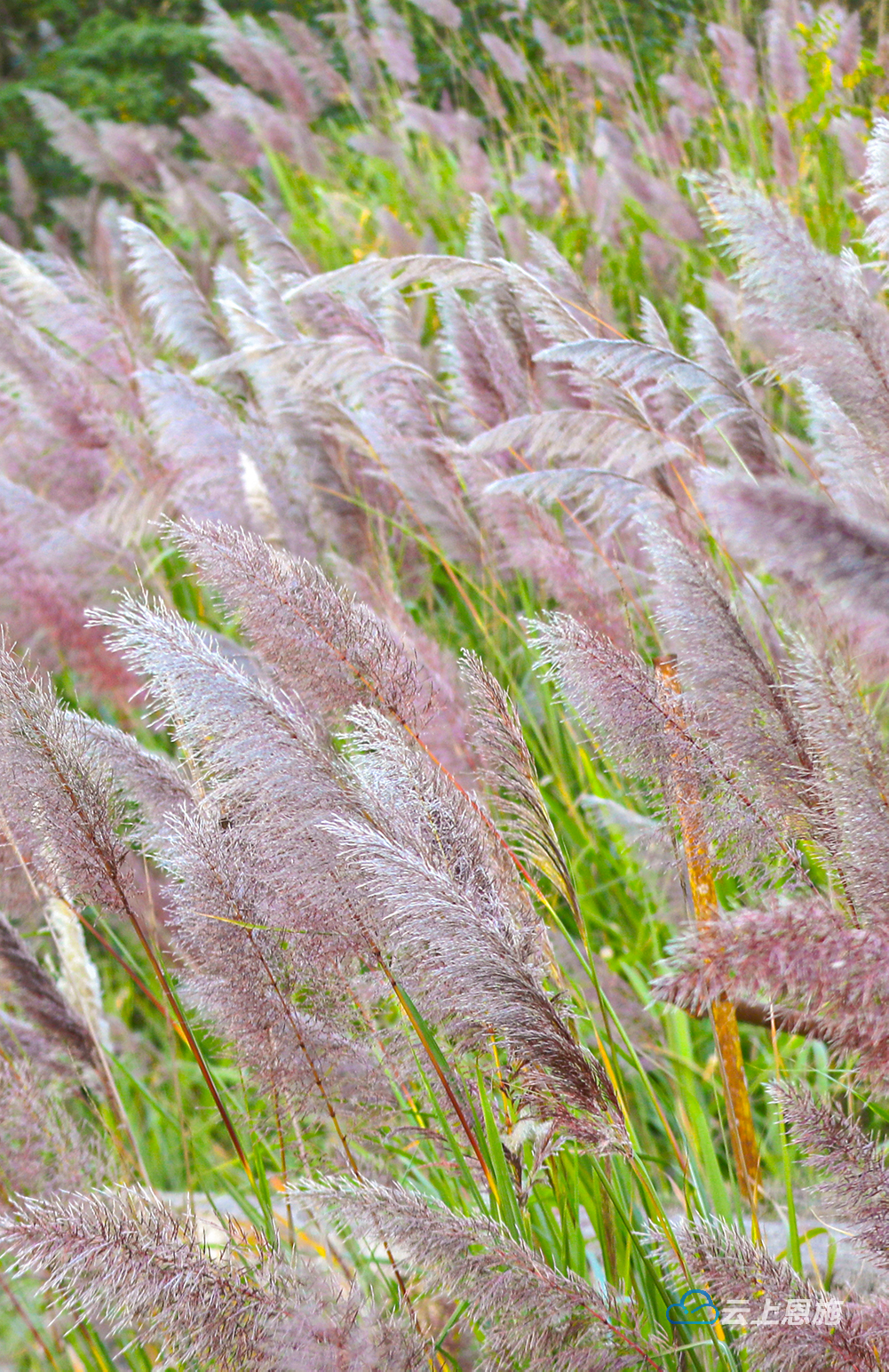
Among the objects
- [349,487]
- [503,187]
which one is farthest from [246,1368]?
[503,187]

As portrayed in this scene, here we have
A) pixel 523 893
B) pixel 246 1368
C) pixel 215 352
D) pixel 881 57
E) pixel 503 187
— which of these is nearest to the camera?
pixel 246 1368

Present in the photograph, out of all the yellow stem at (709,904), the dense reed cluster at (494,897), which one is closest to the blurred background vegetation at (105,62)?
the dense reed cluster at (494,897)

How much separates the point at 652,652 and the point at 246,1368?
1.55 m

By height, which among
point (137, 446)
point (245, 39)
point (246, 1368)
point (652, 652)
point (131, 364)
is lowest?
point (652, 652)

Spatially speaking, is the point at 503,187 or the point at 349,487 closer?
the point at 349,487

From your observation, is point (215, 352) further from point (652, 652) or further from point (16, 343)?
point (652, 652)

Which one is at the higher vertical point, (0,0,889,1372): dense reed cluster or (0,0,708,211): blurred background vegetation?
(0,0,708,211): blurred background vegetation

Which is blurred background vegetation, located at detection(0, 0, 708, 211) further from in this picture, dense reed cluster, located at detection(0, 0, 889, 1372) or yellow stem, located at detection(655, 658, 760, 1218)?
yellow stem, located at detection(655, 658, 760, 1218)

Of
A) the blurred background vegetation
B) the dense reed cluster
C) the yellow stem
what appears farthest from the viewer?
the blurred background vegetation

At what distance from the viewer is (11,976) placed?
1.34 metres

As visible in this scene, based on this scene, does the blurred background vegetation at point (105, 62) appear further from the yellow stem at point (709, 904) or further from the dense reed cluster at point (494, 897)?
the yellow stem at point (709, 904)

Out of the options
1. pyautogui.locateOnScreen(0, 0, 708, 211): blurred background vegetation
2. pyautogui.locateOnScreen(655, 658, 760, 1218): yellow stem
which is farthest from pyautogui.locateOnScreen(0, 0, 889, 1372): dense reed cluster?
pyautogui.locateOnScreen(0, 0, 708, 211): blurred background vegetation

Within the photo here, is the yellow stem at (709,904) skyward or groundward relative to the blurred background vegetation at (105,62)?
groundward

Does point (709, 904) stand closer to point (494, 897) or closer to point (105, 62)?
point (494, 897)
